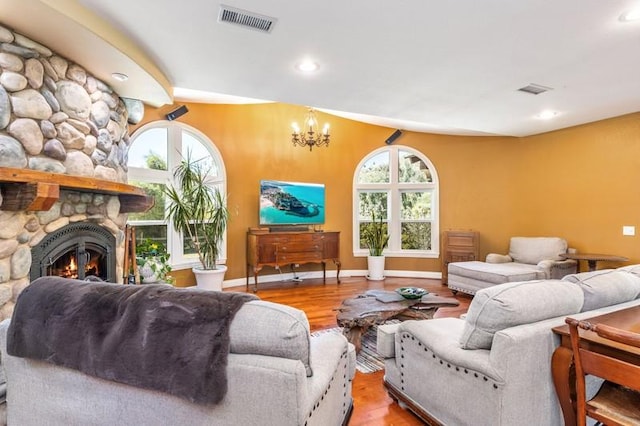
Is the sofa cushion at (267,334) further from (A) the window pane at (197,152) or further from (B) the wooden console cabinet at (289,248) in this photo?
(A) the window pane at (197,152)

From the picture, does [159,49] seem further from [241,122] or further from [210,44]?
[241,122]

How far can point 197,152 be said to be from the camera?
535 centimetres

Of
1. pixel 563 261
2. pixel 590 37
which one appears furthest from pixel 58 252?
pixel 563 261

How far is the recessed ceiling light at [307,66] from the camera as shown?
288 cm

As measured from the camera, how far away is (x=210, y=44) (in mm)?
2574

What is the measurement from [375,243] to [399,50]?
4219 millimetres

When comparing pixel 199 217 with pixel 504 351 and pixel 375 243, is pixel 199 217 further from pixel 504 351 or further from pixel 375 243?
pixel 504 351

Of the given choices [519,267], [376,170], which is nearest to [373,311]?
[519,267]

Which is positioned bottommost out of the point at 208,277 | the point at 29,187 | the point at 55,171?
the point at 208,277

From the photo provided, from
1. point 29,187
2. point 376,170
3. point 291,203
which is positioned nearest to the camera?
point 29,187

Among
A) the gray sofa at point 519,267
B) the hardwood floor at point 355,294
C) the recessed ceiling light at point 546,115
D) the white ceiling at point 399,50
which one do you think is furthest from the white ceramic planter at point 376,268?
the recessed ceiling light at point 546,115

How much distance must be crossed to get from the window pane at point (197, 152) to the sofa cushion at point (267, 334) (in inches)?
171

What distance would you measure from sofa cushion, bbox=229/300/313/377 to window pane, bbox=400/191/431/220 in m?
5.72

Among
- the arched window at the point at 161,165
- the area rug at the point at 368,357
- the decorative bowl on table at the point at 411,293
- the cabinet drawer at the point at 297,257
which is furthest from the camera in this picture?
the cabinet drawer at the point at 297,257
